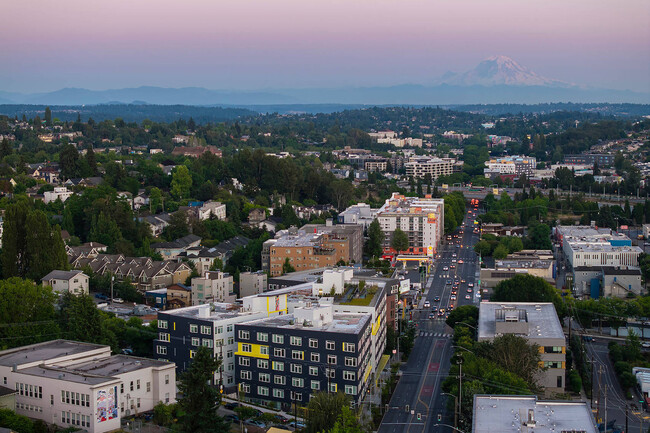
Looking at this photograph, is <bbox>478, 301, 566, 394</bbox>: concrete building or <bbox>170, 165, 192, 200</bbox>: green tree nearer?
<bbox>478, 301, 566, 394</bbox>: concrete building

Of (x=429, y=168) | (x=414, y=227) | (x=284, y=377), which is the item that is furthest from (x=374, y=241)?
(x=429, y=168)

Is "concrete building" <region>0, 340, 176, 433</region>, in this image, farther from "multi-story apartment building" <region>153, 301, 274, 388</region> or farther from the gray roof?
the gray roof

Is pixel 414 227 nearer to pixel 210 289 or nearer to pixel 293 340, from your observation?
pixel 210 289

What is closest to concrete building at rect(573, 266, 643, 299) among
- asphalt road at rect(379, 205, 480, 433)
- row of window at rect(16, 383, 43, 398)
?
asphalt road at rect(379, 205, 480, 433)

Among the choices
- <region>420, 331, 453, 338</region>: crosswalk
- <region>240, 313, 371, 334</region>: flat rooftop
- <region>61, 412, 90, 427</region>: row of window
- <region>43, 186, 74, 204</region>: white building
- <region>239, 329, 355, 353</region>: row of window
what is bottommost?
<region>420, 331, 453, 338</region>: crosswalk

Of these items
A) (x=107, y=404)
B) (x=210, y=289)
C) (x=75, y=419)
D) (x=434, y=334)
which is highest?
(x=107, y=404)

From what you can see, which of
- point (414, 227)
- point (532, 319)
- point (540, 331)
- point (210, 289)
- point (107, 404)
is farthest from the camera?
point (414, 227)
